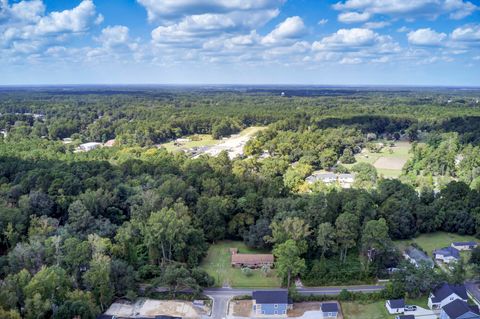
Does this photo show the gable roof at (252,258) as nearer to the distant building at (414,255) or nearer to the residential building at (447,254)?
the distant building at (414,255)

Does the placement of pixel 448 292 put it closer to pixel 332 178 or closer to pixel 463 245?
pixel 463 245

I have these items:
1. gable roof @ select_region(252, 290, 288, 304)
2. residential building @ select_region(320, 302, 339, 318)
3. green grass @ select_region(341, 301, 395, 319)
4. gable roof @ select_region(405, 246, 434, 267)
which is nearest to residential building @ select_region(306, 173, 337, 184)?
gable roof @ select_region(405, 246, 434, 267)

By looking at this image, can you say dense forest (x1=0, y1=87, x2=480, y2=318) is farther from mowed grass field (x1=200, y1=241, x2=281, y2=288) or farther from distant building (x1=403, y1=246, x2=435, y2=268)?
distant building (x1=403, y1=246, x2=435, y2=268)

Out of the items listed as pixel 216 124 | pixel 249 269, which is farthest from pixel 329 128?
pixel 249 269

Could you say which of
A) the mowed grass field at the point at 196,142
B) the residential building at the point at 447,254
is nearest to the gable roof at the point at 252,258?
the residential building at the point at 447,254

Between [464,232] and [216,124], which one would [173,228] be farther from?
[216,124]

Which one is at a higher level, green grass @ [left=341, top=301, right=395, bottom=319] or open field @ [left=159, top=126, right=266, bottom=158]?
open field @ [left=159, top=126, right=266, bottom=158]

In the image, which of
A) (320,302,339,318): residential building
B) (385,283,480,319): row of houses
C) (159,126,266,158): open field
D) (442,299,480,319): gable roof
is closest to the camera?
(442,299,480,319): gable roof

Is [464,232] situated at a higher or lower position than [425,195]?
lower
